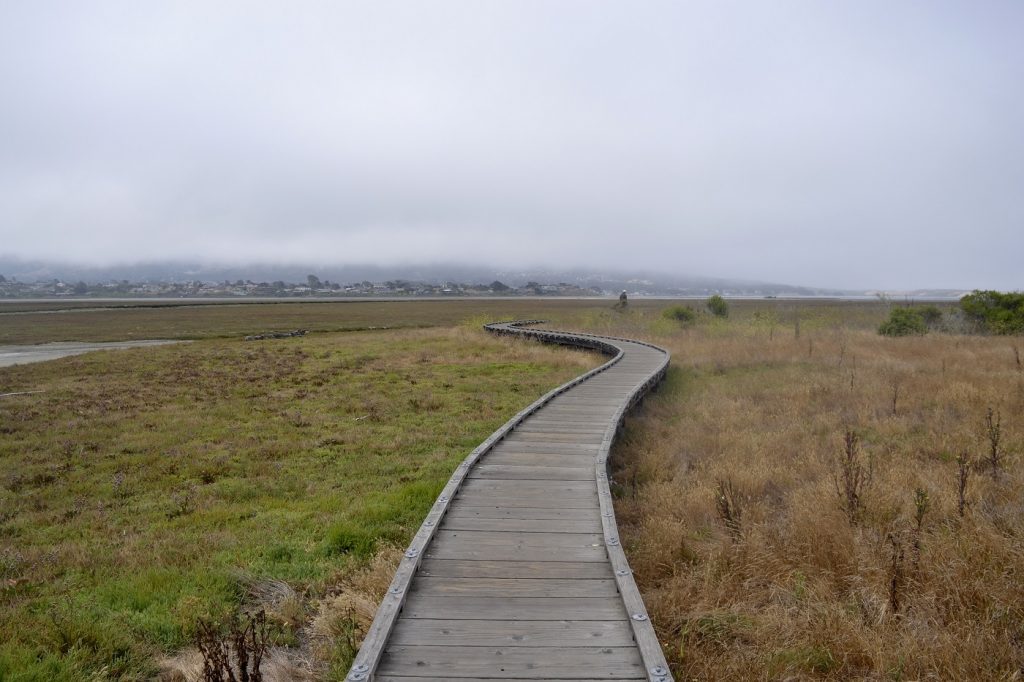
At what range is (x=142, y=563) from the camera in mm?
6570

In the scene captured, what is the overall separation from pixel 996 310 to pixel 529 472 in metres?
32.6

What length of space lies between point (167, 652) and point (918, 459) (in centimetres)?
1012

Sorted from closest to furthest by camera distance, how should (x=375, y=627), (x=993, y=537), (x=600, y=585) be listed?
(x=375, y=627)
(x=600, y=585)
(x=993, y=537)

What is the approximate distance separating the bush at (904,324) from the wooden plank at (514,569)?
103 ft

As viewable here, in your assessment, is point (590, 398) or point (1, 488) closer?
point (1, 488)

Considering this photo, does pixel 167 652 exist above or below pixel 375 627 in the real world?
below

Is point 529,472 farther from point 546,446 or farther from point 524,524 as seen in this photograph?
point 524,524

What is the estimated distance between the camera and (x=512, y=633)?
4074mm

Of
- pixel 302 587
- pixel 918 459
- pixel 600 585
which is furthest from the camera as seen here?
pixel 918 459

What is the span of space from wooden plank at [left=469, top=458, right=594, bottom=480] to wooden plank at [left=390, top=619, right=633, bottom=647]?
3455 mm

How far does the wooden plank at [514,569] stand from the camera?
194 inches

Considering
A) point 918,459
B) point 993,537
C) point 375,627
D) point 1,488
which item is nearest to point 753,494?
point 993,537

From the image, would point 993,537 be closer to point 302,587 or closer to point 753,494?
point 753,494

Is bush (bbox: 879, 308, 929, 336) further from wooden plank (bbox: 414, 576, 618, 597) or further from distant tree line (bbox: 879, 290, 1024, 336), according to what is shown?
wooden plank (bbox: 414, 576, 618, 597)
